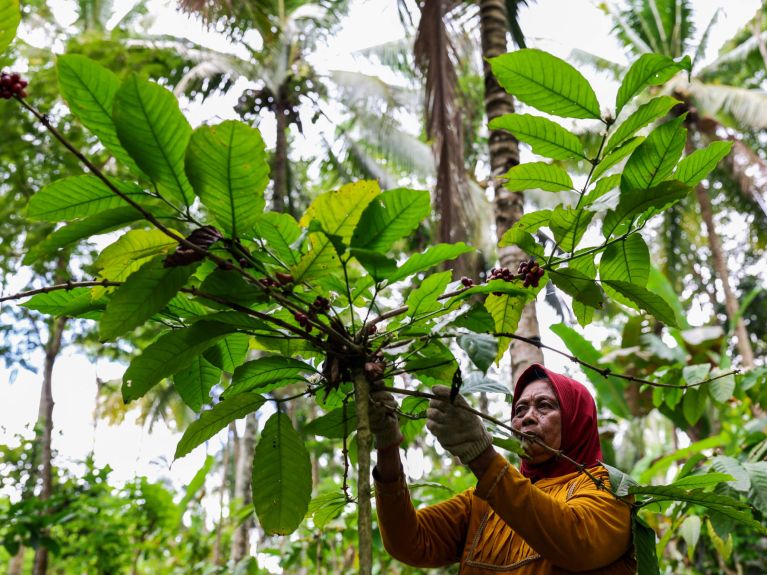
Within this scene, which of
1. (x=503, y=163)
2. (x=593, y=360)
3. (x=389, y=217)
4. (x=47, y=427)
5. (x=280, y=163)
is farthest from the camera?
(x=280, y=163)

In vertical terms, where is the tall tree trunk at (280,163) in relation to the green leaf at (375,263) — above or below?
above

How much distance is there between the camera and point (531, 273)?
4.31 ft

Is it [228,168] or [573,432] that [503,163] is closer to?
[573,432]

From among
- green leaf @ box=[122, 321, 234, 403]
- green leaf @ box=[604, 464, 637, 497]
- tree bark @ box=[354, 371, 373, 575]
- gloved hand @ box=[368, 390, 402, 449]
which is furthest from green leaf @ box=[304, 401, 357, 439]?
green leaf @ box=[604, 464, 637, 497]

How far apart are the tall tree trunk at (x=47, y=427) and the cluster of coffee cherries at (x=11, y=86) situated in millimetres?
5431

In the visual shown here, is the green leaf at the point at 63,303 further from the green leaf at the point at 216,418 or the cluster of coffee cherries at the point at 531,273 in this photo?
the cluster of coffee cherries at the point at 531,273

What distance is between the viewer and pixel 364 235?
110 cm

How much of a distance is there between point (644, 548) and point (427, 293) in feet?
2.39

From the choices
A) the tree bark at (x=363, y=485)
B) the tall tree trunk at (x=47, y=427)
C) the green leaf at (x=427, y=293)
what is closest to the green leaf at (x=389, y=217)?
the green leaf at (x=427, y=293)

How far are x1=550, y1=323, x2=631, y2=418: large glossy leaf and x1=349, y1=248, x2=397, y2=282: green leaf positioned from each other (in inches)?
126

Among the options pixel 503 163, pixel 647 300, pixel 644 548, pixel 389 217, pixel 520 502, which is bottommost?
pixel 644 548

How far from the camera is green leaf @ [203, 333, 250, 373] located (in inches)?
53.6

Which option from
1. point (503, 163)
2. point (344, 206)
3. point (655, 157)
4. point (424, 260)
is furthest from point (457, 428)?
point (503, 163)

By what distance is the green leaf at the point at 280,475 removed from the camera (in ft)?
4.32
